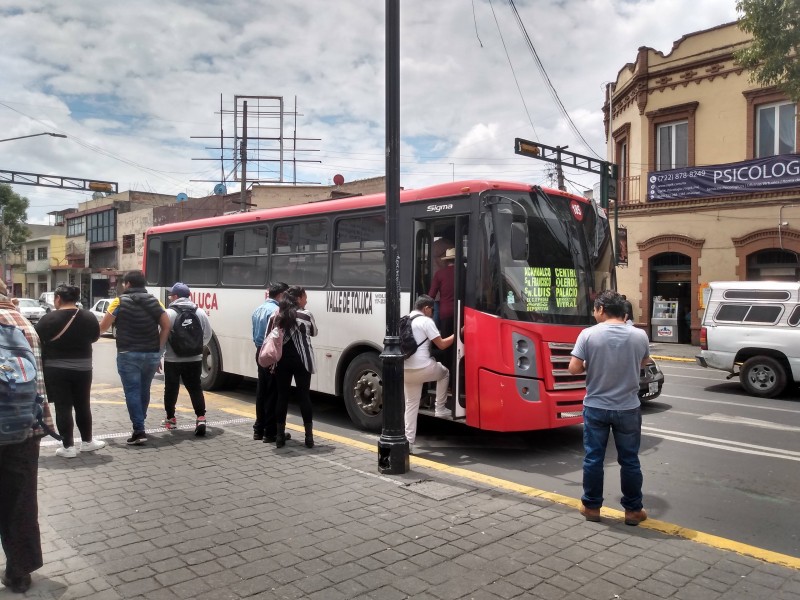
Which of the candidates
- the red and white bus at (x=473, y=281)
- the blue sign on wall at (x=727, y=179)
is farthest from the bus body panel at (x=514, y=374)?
the blue sign on wall at (x=727, y=179)

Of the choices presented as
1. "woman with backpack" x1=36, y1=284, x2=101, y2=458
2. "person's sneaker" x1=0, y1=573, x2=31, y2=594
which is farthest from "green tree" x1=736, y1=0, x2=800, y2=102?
"person's sneaker" x1=0, y1=573, x2=31, y2=594

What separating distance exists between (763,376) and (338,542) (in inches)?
400

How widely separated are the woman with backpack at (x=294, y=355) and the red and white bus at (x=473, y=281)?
1.08 metres

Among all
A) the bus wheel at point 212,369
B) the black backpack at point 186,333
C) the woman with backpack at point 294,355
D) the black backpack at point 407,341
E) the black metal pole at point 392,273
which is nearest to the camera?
the black metal pole at point 392,273

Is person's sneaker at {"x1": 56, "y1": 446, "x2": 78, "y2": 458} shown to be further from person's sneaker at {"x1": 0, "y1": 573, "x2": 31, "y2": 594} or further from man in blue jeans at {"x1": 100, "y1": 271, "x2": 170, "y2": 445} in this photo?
person's sneaker at {"x1": 0, "y1": 573, "x2": 31, "y2": 594}

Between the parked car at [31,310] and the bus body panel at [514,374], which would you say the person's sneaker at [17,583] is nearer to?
the bus body panel at [514,374]

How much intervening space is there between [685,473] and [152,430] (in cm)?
597

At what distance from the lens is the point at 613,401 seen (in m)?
4.66

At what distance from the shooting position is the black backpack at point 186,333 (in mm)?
7113

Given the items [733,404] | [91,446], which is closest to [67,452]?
[91,446]

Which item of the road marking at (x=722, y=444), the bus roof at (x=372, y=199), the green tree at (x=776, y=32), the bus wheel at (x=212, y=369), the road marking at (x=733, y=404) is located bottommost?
the road marking at (x=733, y=404)

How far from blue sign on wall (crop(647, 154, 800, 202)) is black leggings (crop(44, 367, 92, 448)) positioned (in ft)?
64.7

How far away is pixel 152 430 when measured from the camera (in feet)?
24.5

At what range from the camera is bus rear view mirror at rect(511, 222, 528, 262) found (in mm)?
6625
